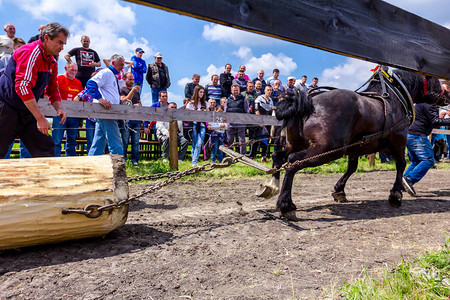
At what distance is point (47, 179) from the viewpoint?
271 centimetres

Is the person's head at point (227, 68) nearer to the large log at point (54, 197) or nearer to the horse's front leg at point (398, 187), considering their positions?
the horse's front leg at point (398, 187)

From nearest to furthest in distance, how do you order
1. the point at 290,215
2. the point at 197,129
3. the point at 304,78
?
1. the point at 290,215
2. the point at 197,129
3. the point at 304,78

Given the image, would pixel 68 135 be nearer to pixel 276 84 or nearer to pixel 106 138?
pixel 106 138

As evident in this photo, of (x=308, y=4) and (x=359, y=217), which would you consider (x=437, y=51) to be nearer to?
(x=308, y=4)

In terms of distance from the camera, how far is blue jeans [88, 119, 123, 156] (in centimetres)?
581

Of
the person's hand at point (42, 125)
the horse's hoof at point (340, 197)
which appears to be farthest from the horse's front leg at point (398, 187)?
the person's hand at point (42, 125)

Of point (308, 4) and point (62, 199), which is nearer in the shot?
point (308, 4)

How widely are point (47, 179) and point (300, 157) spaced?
2.79 m

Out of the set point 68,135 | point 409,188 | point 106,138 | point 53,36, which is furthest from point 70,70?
point 409,188

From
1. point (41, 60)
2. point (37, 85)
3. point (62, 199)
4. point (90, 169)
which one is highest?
point (41, 60)

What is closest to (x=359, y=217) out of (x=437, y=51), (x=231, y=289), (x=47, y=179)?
(x=437, y=51)

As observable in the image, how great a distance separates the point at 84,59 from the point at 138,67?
1.76 metres

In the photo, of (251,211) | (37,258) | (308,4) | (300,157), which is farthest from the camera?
(251,211)

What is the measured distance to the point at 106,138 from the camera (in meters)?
6.03
